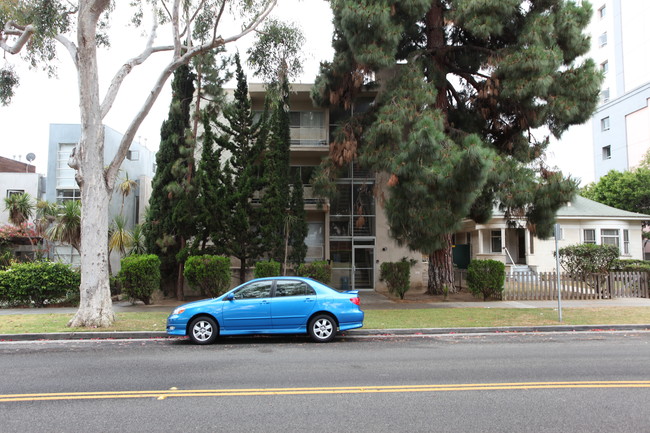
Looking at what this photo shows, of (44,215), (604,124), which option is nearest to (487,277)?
(44,215)

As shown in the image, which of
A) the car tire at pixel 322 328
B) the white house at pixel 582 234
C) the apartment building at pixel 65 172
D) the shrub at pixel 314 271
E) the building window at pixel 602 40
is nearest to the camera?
the car tire at pixel 322 328

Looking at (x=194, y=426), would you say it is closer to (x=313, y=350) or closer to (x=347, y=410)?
(x=347, y=410)

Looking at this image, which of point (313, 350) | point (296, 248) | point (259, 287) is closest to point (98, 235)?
point (259, 287)

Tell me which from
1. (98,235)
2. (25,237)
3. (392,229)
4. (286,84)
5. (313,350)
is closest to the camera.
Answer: (313,350)

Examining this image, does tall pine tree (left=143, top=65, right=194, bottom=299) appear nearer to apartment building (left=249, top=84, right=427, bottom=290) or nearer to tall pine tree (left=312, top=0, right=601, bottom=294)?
apartment building (left=249, top=84, right=427, bottom=290)

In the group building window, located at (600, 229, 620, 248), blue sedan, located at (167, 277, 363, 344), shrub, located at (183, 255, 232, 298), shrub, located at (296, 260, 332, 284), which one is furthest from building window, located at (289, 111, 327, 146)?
building window, located at (600, 229, 620, 248)

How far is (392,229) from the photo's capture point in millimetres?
14891

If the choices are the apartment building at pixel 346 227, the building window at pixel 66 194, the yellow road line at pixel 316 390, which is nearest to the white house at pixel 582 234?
the apartment building at pixel 346 227

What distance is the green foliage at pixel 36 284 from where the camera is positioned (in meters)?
16.2

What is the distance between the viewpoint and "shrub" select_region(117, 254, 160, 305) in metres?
16.3

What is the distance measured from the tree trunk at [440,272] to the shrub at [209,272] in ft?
27.6

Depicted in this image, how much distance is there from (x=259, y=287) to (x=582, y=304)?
40.1ft

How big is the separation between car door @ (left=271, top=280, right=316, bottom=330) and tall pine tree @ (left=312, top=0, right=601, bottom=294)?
209 inches

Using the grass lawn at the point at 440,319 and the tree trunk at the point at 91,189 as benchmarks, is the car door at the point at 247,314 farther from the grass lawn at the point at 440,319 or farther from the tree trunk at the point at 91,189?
the tree trunk at the point at 91,189
